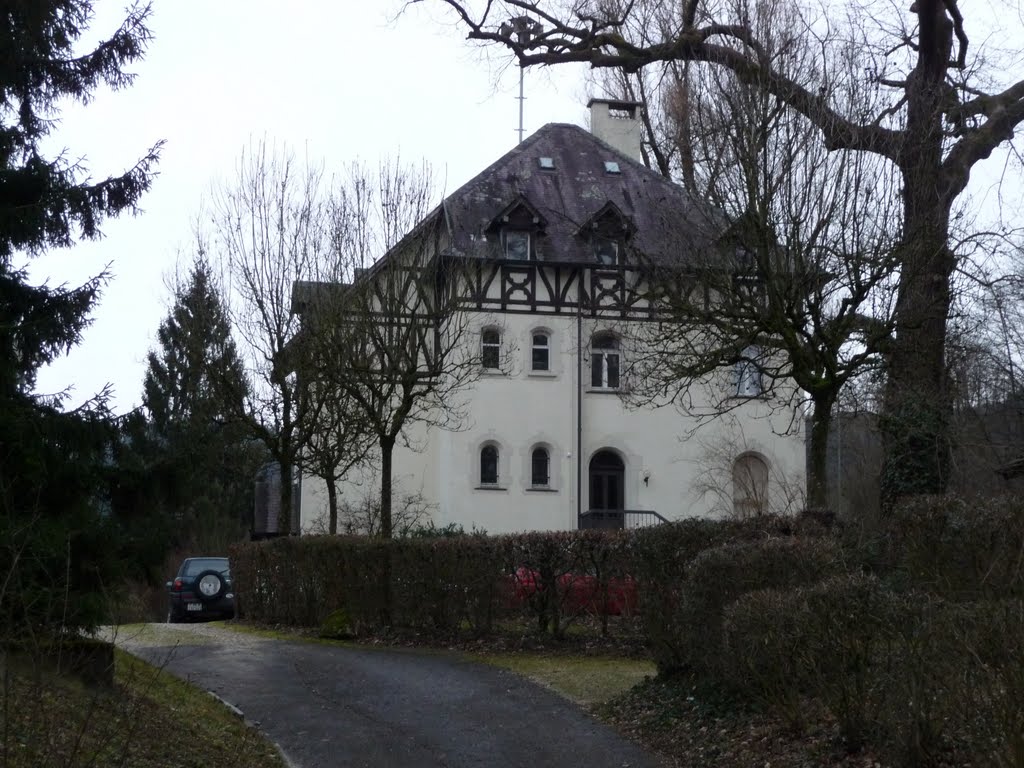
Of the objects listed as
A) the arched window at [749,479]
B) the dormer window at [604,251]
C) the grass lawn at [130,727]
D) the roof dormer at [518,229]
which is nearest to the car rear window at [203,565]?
the roof dormer at [518,229]

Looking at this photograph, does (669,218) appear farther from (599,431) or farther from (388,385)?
Result: (599,431)

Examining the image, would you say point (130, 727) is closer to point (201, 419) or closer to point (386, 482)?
point (201, 419)

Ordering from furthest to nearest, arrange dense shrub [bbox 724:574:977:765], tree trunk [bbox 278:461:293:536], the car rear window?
the car rear window < tree trunk [bbox 278:461:293:536] < dense shrub [bbox 724:574:977:765]

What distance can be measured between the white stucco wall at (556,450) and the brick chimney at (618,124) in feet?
27.2

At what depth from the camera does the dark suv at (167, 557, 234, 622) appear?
28.9 meters

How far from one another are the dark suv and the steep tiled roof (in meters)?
10.8

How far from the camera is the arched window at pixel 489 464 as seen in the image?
37.3 meters

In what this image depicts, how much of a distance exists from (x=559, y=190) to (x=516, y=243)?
3.18 m

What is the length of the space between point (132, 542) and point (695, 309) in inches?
352

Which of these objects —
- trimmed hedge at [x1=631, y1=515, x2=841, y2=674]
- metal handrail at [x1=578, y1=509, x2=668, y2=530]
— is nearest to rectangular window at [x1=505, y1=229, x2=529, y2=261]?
metal handrail at [x1=578, y1=509, x2=668, y2=530]

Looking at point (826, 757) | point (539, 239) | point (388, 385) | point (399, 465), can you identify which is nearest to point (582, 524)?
point (399, 465)

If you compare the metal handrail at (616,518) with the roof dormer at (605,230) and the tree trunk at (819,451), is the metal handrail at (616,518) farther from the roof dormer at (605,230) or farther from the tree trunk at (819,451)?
the tree trunk at (819,451)

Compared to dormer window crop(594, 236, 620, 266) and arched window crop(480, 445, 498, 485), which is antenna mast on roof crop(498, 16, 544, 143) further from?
arched window crop(480, 445, 498, 485)

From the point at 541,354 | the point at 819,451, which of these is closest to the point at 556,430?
the point at 541,354
